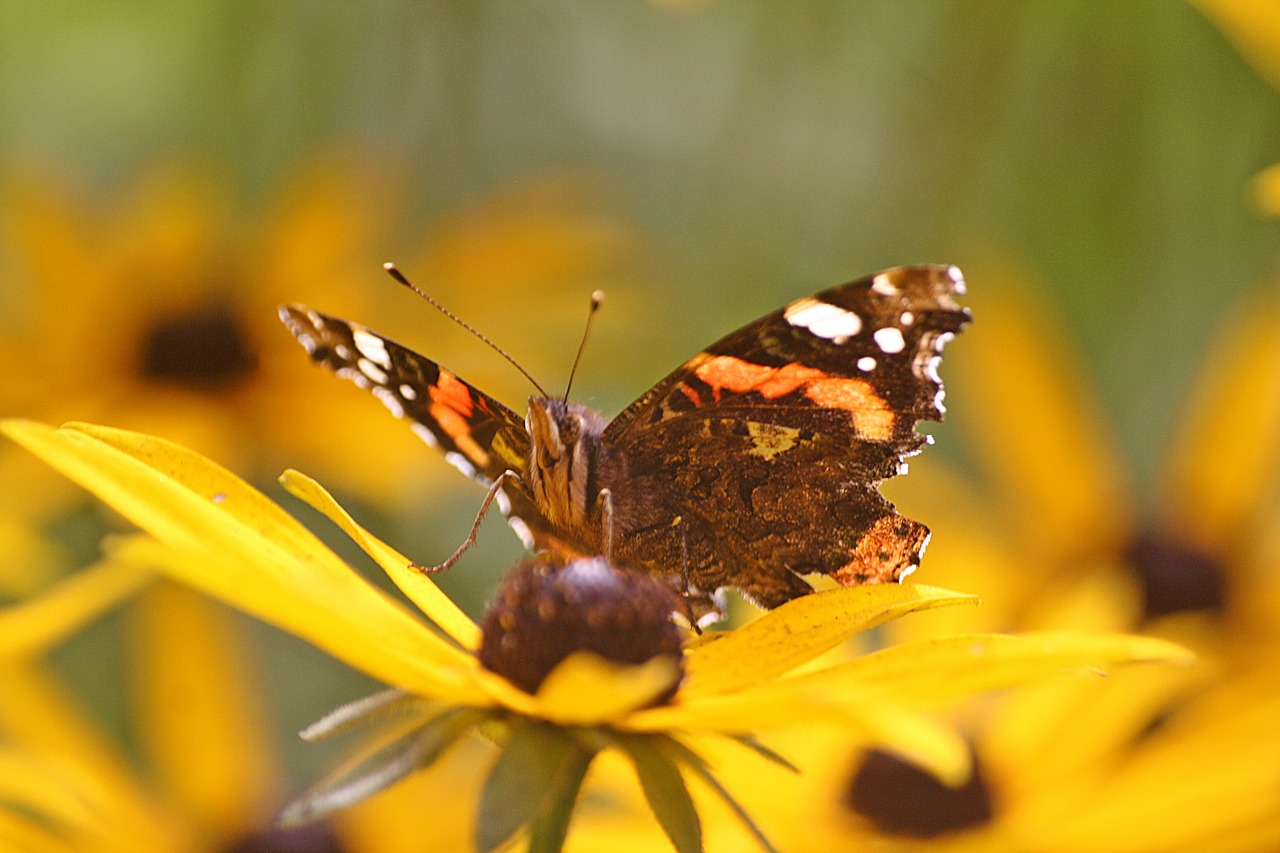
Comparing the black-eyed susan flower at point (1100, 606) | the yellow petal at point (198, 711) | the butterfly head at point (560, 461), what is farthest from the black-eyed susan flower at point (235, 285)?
the butterfly head at point (560, 461)


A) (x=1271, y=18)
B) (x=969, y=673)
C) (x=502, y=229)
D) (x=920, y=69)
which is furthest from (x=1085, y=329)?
(x=969, y=673)

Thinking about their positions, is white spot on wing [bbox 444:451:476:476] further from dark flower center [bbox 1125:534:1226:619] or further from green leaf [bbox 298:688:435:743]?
dark flower center [bbox 1125:534:1226:619]

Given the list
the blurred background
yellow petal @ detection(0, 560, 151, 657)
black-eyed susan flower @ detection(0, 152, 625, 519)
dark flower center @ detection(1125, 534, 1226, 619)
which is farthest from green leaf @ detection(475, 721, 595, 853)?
dark flower center @ detection(1125, 534, 1226, 619)

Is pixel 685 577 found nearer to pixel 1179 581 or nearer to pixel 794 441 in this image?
pixel 794 441

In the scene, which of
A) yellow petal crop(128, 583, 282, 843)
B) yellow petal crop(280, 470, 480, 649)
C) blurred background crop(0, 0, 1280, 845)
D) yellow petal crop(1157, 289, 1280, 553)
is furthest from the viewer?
yellow petal crop(1157, 289, 1280, 553)

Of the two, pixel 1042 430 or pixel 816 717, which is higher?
pixel 1042 430

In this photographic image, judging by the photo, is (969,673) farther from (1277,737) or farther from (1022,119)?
(1022,119)

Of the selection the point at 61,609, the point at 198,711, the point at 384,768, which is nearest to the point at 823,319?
the point at 384,768
